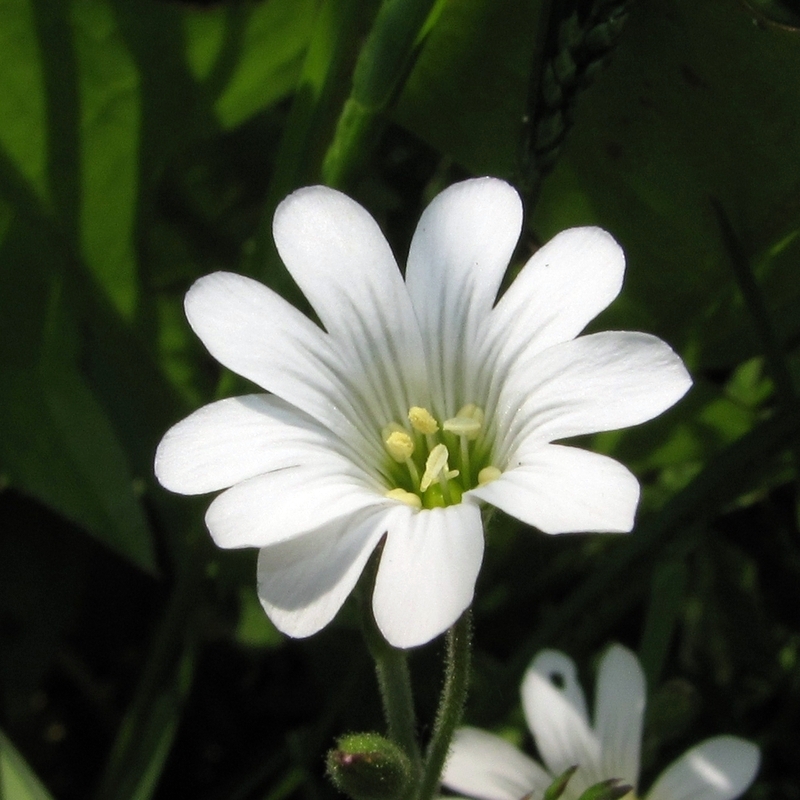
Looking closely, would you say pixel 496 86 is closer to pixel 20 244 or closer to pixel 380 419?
pixel 380 419

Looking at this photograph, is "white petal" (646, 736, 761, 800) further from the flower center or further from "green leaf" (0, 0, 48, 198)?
"green leaf" (0, 0, 48, 198)

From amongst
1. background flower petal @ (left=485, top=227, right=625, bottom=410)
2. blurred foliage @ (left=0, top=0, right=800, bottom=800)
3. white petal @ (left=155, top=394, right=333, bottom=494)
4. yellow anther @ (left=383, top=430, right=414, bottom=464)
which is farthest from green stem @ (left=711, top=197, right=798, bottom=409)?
white petal @ (left=155, top=394, right=333, bottom=494)

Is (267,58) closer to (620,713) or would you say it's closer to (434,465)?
(434,465)

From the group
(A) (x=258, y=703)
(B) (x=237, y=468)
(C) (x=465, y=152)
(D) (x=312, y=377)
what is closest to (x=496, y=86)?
(C) (x=465, y=152)

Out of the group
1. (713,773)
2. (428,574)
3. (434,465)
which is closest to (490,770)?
(713,773)

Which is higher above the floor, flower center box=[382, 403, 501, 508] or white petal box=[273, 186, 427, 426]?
white petal box=[273, 186, 427, 426]

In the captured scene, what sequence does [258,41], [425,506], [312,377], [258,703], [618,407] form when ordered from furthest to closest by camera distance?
[258,703], [258,41], [425,506], [312,377], [618,407]
